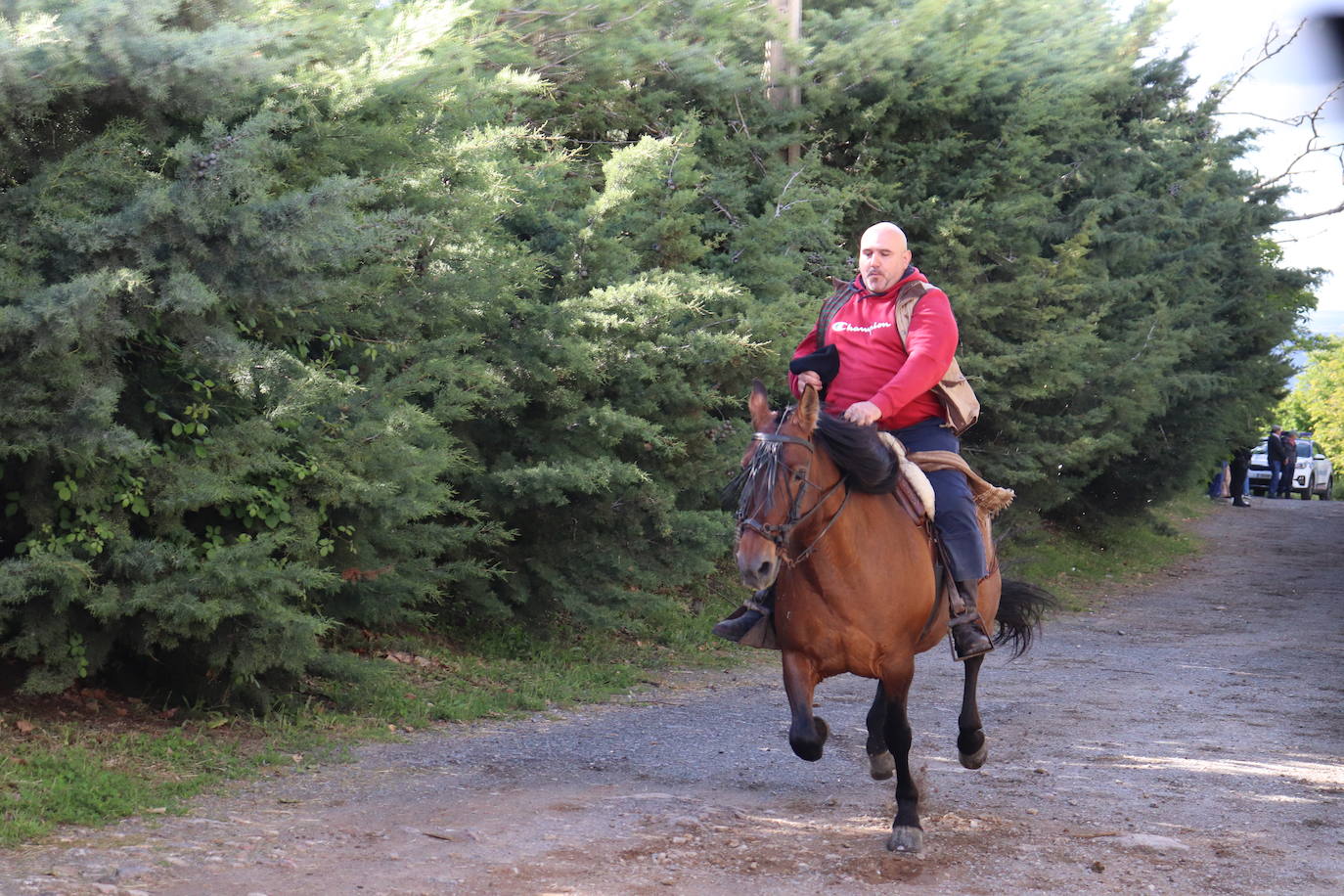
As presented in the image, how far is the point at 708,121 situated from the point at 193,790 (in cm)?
1059

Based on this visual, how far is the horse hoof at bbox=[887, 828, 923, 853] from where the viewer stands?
6.25 meters

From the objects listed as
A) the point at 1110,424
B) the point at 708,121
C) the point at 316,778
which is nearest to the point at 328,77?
the point at 316,778

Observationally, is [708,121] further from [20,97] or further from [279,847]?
[279,847]

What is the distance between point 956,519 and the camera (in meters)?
6.91

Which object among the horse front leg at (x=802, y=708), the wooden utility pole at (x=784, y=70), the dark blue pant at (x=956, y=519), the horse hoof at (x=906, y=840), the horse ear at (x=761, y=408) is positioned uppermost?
the wooden utility pole at (x=784, y=70)

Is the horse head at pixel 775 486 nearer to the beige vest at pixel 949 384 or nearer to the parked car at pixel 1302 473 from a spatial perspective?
the beige vest at pixel 949 384

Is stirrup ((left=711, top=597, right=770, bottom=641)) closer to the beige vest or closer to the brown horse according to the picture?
the brown horse

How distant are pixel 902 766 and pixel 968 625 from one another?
0.88 meters

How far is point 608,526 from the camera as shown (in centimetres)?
1143

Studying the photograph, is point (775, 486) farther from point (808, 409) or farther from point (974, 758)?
point (974, 758)

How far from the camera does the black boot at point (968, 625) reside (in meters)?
6.91

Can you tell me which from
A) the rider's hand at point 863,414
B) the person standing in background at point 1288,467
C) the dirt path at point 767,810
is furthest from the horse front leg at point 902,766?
the person standing in background at point 1288,467

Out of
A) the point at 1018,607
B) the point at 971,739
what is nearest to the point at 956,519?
the point at 971,739

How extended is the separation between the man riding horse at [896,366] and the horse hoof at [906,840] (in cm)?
106
